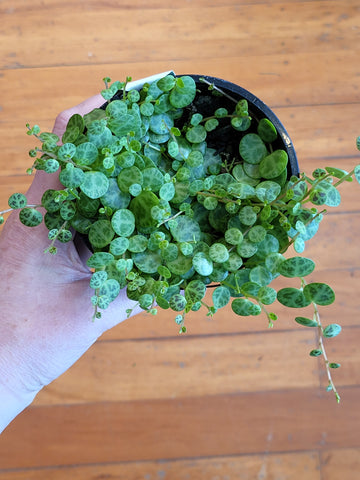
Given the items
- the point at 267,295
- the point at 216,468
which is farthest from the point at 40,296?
the point at 216,468

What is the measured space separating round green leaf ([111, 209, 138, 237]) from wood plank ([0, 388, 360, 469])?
89 cm

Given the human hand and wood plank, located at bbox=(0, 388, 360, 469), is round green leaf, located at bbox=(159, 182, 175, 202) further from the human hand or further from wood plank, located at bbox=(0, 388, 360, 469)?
wood plank, located at bbox=(0, 388, 360, 469)

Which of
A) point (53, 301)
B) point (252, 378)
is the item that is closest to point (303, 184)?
point (53, 301)

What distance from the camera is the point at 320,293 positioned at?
1.71ft

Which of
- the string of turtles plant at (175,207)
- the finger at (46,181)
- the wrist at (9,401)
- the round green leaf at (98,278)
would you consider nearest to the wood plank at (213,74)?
the finger at (46,181)

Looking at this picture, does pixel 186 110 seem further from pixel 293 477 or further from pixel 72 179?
pixel 293 477

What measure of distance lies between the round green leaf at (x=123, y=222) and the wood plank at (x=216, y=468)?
3.32 feet

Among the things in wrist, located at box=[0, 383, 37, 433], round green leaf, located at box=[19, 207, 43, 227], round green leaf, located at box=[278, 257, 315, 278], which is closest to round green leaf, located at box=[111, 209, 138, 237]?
round green leaf, located at box=[19, 207, 43, 227]

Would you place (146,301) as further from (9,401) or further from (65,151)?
(9,401)

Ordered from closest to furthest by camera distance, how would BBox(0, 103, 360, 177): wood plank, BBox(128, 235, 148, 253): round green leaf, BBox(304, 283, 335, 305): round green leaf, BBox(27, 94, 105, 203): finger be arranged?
BBox(304, 283, 335, 305): round green leaf
BBox(128, 235, 148, 253): round green leaf
BBox(27, 94, 105, 203): finger
BBox(0, 103, 360, 177): wood plank

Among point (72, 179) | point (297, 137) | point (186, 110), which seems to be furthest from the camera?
point (297, 137)

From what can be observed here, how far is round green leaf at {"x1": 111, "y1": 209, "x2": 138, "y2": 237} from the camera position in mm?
595

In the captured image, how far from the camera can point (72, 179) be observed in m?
0.55

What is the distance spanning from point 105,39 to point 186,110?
75cm
